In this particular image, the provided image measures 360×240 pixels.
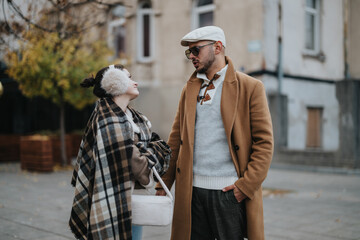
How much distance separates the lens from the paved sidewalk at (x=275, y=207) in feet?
16.8

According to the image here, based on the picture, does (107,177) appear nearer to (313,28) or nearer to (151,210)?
(151,210)

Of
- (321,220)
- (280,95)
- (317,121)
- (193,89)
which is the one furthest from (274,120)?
(193,89)

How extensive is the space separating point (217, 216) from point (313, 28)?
43.7 feet

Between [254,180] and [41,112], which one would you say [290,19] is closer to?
[41,112]

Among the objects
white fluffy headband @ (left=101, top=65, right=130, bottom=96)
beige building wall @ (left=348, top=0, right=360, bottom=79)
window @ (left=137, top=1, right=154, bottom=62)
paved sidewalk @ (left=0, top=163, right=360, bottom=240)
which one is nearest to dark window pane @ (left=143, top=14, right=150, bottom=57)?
window @ (left=137, top=1, right=154, bottom=62)

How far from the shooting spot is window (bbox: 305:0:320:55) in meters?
14.6

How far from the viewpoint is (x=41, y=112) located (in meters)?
15.8

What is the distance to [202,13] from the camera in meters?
14.9

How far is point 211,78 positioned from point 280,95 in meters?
10.0

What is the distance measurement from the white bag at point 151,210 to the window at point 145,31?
13.9m

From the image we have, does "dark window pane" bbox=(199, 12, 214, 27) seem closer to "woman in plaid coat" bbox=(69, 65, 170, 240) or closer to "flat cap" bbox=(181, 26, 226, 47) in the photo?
"flat cap" bbox=(181, 26, 226, 47)

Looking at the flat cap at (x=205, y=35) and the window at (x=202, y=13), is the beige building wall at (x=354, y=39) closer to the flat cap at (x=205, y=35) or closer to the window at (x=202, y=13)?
the window at (x=202, y=13)

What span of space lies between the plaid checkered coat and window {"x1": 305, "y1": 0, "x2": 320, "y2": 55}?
1314cm

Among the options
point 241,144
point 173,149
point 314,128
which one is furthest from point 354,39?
point 241,144
